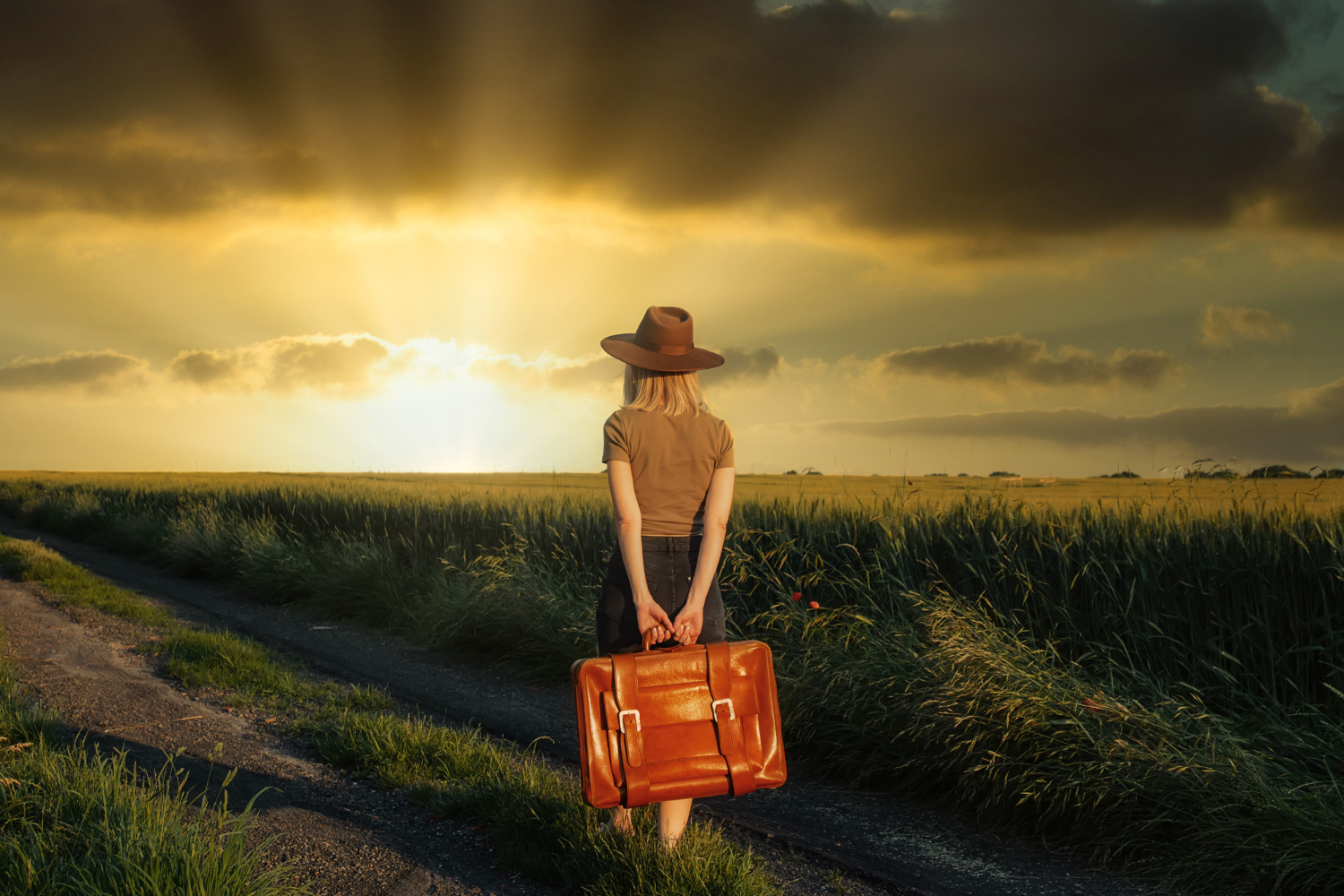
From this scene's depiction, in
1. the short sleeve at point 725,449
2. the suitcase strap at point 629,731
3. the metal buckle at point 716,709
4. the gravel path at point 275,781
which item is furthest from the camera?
the gravel path at point 275,781

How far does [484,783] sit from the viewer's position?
4289mm

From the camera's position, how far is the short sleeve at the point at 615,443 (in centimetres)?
312

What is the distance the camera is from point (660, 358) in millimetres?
3205

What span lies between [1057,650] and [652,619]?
3.94m

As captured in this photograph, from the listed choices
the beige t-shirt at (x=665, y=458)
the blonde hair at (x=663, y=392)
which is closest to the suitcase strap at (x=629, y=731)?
the beige t-shirt at (x=665, y=458)

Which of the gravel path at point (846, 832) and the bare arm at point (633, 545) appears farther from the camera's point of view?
the gravel path at point (846, 832)

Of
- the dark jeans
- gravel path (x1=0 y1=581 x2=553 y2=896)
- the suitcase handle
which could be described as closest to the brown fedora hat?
the dark jeans

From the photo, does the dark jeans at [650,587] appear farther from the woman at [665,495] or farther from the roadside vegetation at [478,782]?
the roadside vegetation at [478,782]

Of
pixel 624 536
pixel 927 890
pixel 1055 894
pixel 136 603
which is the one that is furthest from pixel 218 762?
pixel 136 603

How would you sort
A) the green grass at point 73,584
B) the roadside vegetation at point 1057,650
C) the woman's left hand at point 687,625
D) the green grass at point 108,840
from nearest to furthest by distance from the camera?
the green grass at point 108,840 → the woman's left hand at point 687,625 → the roadside vegetation at point 1057,650 → the green grass at point 73,584

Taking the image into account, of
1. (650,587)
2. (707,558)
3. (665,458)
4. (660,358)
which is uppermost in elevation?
(660,358)

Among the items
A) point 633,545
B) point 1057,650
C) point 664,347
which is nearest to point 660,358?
point 664,347

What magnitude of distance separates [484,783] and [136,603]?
861cm

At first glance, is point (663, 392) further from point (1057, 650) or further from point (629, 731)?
point (1057, 650)
